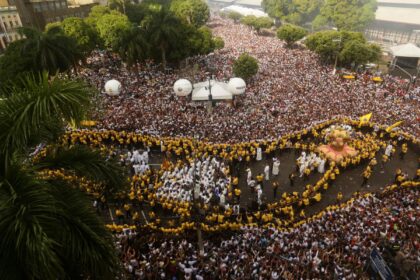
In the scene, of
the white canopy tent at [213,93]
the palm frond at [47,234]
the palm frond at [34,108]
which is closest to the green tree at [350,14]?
the white canopy tent at [213,93]

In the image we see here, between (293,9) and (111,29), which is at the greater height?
(111,29)

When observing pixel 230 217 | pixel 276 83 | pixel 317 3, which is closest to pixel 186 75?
Result: pixel 276 83

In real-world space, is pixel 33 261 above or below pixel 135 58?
above

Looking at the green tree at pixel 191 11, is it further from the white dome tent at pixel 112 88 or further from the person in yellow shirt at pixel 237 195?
the person in yellow shirt at pixel 237 195

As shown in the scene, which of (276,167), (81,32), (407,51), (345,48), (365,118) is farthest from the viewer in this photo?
(407,51)

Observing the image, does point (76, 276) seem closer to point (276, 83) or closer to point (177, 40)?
point (276, 83)

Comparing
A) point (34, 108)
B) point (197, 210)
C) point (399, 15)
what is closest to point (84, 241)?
point (34, 108)

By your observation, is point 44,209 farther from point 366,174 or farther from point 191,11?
point 191,11
